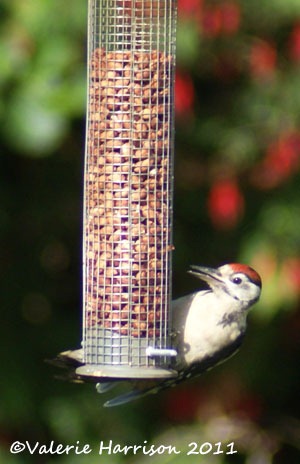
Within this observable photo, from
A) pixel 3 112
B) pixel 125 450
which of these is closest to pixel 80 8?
pixel 3 112

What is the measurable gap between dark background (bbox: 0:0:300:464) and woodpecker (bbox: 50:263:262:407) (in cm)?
117

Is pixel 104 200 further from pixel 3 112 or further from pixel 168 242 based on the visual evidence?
pixel 3 112

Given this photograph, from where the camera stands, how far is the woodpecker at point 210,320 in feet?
18.1

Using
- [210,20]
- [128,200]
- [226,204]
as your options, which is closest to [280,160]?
[226,204]

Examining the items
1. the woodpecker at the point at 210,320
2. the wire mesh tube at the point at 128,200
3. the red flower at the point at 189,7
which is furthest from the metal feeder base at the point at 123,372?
the red flower at the point at 189,7

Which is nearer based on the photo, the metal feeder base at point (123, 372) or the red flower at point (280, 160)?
the metal feeder base at point (123, 372)

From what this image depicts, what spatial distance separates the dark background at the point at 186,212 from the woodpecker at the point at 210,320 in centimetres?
117

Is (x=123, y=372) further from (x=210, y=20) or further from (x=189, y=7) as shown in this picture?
(x=210, y=20)

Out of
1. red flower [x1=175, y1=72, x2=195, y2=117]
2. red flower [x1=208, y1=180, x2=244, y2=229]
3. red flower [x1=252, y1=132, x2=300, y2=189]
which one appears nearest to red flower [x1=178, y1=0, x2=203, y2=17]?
red flower [x1=175, y1=72, x2=195, y2=117]

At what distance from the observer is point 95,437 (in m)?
8.45

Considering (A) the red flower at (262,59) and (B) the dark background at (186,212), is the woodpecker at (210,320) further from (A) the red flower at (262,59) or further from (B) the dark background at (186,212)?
(A) the red flower at (262,59)

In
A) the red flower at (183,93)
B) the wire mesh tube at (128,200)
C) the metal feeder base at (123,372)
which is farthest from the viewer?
Result: the red flower at (183,93)

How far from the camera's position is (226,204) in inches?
310

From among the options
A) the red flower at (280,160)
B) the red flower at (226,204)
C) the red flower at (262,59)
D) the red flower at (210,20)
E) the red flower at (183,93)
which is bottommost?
the red flower at (226,204)
